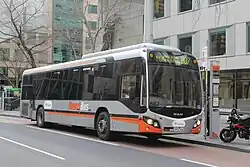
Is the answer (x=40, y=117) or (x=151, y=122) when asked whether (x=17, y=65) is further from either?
(x=151, y=122)

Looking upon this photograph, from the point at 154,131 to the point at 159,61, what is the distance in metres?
2.29

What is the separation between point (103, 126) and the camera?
15484 mm

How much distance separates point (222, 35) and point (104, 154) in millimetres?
18301

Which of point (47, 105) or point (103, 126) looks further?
point (47, 105)

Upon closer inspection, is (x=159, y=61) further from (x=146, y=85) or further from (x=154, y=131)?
(x=154, y=131)

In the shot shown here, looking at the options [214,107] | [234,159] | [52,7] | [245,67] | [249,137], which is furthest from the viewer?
[52,7]

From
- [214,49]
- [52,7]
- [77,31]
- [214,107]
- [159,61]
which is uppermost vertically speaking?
[52,7]

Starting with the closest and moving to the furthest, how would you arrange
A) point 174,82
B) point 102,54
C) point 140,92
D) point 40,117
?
point 140,92, point 174,82, point 102,54, point 40,117

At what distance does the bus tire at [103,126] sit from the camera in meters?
15.2

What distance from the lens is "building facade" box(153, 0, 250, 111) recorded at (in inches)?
1037

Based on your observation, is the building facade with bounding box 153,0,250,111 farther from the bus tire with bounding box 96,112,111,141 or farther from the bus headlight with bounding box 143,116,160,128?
the bus headlight with bounding box 143,116,160,128

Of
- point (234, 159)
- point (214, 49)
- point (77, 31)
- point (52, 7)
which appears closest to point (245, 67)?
point (214, 49)

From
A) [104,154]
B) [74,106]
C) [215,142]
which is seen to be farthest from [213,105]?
[74,106]

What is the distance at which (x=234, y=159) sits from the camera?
1162 cm
